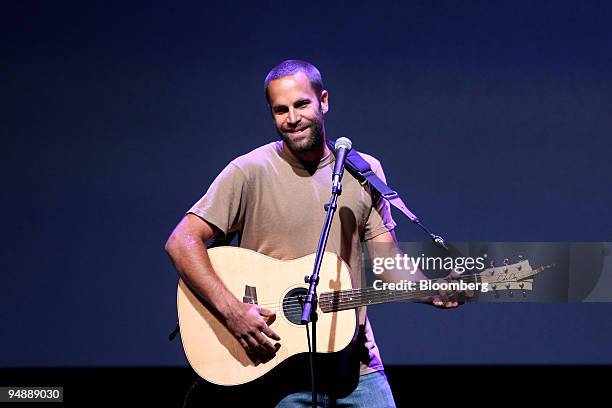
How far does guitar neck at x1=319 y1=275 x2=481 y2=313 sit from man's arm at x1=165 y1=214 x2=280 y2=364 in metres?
0.22

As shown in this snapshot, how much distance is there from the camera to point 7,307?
184 inches

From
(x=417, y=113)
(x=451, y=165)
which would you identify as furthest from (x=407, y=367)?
(x=417, y=113)

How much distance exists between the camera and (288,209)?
3010 millimetres

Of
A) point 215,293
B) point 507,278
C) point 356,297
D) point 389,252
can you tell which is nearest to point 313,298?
point 356,297

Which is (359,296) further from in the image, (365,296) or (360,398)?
(360,398)

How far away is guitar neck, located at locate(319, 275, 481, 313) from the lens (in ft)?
9.57

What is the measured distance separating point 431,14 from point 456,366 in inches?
80.5

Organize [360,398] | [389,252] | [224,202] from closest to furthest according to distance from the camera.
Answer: [360,398] < [224,202] < [389,252]

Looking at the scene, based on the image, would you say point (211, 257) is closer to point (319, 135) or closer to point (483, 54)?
point (319, 135)

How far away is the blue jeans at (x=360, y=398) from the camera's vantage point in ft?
9.34

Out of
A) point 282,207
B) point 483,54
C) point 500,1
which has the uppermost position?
point 500,1

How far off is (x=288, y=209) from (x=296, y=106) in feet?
1.29

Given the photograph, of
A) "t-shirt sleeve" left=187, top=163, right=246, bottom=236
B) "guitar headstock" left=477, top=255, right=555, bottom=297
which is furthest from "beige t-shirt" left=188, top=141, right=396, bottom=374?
"guitar headstock" left=477, top=255, right=555, bottom=297

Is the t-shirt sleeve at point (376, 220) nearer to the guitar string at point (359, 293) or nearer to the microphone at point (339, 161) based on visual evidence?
the guitar string at point (359, 293)
